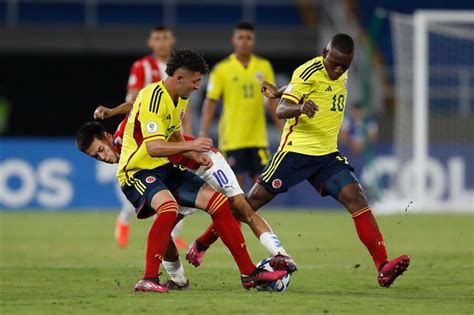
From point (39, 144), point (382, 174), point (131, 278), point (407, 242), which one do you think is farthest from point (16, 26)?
point (131, 278)

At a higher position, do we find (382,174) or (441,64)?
(441,64)

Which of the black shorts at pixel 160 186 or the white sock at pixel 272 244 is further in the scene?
the white sock at pixel 272 244

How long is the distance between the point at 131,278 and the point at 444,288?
2.69 meters

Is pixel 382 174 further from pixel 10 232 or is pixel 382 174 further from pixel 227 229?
pixel 227 229

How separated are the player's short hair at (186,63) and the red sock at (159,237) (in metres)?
1.03

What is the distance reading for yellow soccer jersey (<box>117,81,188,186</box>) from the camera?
920 cm

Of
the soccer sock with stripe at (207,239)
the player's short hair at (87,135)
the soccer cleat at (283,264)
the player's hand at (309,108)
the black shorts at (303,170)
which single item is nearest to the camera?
the soccer cleat at (283,264)

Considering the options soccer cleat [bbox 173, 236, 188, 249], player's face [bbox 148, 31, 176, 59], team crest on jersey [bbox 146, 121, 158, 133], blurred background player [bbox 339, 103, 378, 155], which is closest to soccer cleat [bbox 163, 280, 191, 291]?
team crest on jersey [bbox 146, 121, 158, 133]

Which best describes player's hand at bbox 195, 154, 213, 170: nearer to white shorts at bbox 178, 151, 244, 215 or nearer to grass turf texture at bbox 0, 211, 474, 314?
white shorts at bbox 178, 151, 244, 215

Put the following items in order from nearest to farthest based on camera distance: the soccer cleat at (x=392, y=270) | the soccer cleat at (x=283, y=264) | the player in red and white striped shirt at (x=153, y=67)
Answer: the soccer cleat at (x=283, y=264) < the soccer cleat at (x=392, y=270) < the player in red and white striped shirt at (x=153, y=67)

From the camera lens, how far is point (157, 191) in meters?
9.27

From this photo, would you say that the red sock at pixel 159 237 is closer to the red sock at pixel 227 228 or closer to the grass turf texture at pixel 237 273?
Result: the grass turf texture at pixel 237 273

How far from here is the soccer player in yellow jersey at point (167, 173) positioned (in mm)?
9148

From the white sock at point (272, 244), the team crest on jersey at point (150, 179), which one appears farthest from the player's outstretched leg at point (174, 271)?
the white sock at point (272, 244)
